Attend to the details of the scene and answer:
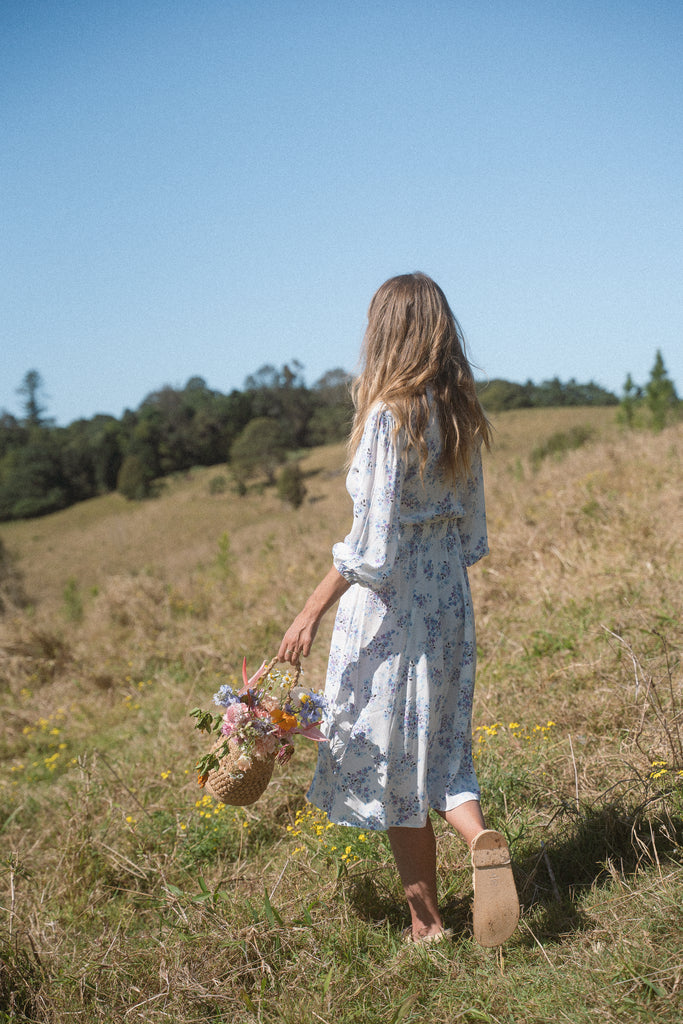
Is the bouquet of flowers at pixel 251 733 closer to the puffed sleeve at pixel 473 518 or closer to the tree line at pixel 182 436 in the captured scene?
the puffed sleeve at pixel 473 518

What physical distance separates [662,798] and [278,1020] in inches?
56.8

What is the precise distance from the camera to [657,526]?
556cm

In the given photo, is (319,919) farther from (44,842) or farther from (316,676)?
(316,676)

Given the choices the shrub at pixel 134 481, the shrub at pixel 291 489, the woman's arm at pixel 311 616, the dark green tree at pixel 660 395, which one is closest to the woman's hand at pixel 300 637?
the woman's arm at pixel 311 616

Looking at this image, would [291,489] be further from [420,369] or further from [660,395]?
[420,369]

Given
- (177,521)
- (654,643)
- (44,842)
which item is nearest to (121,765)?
(44,842)

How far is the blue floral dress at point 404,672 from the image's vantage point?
6.89 feet

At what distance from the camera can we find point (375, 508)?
1988 mm

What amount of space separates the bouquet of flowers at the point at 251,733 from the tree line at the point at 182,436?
1544 inches

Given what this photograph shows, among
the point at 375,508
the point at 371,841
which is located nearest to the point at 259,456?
the point at 371,841

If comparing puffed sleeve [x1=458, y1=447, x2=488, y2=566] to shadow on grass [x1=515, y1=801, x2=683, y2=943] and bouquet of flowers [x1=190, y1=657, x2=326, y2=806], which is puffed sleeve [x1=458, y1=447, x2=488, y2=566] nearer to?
bouquet of flowers [x1=190, y1=657, x2=326, y2=806]

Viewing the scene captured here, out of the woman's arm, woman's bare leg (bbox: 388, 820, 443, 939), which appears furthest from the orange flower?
woman's bare leg (bbox: 388, 820, 443, 939)

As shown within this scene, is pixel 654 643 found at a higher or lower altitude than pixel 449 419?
lower

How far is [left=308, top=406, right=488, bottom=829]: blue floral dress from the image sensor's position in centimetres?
210
